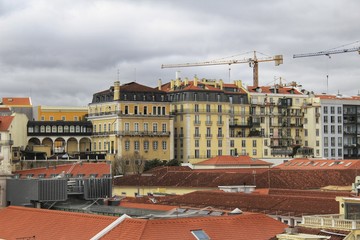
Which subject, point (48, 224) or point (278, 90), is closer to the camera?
point (48, 224)

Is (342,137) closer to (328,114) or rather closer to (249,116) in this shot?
(328,114)

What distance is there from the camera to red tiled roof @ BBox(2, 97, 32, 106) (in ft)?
422

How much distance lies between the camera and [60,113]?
4943 inches

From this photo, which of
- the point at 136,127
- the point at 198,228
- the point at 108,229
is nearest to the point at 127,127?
the point at 136,127

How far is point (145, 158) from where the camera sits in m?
110

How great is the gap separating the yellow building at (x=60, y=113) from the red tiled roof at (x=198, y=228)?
92322mm

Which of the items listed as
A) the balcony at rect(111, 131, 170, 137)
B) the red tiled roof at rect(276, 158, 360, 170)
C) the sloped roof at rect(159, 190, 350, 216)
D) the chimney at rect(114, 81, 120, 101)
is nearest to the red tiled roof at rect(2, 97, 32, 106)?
the chimney at rect(114, 81, 120, 101)

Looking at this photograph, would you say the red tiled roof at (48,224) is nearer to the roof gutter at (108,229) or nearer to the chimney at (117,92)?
the roof gutter at (108,229)

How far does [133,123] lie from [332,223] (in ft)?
266

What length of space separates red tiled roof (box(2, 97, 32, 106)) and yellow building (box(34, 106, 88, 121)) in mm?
5520

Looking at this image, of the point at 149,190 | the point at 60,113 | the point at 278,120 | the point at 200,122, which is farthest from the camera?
the point at 278,120

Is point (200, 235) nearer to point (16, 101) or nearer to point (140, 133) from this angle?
point (140, 133)

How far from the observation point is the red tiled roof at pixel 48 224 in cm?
3438

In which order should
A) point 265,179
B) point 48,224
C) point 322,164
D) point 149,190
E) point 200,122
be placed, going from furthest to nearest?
point 200,122, point 322,164, point 149,190, point 265,179, point 48,224
